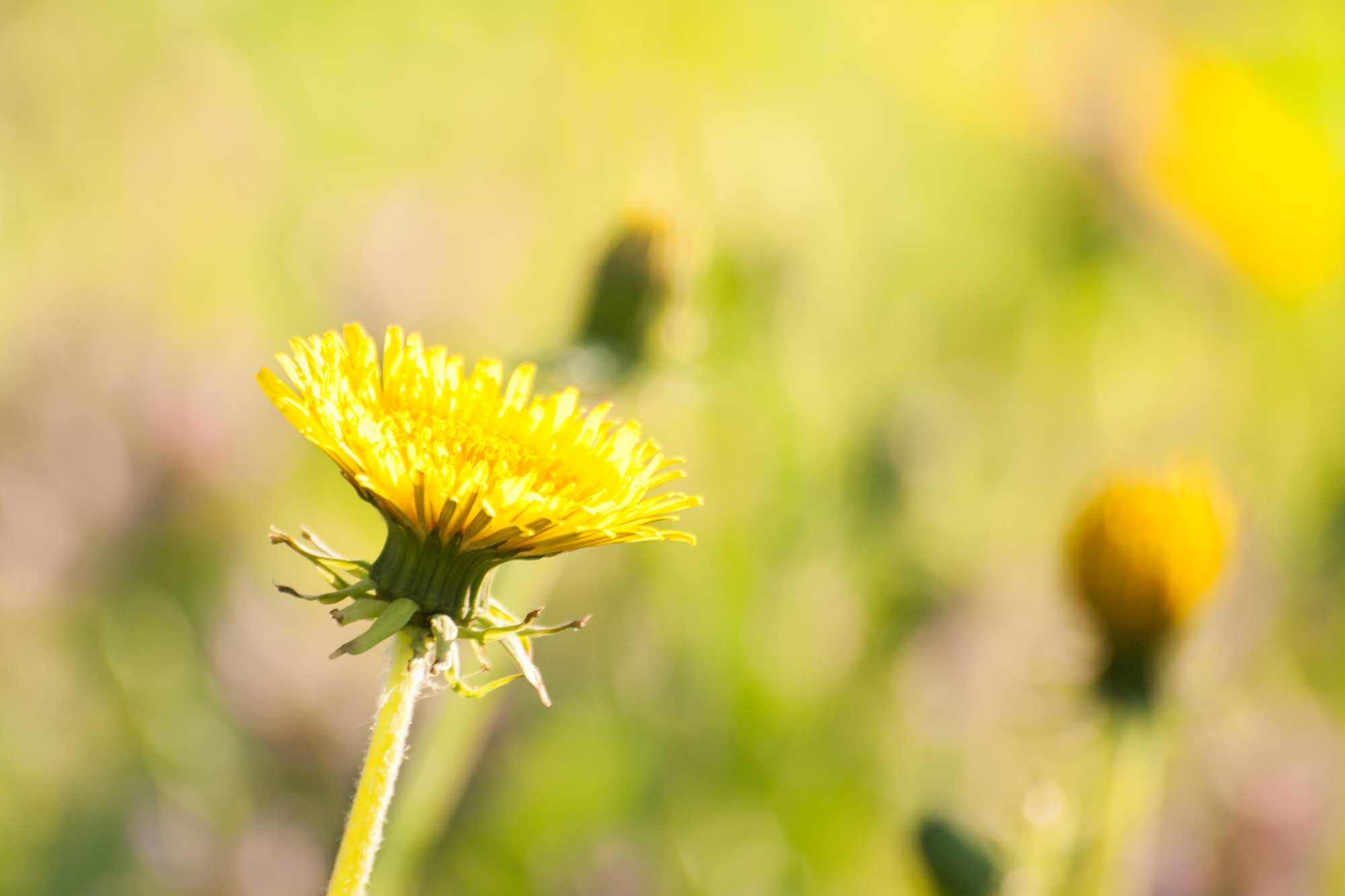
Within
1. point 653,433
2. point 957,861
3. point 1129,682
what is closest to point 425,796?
point 957,861

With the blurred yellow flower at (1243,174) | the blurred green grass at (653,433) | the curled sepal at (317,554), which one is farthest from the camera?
the blurred yellow flower at (1243,174)

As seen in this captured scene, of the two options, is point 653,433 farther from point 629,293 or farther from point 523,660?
point 523,660

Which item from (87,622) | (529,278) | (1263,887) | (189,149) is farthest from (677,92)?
(1263,887)

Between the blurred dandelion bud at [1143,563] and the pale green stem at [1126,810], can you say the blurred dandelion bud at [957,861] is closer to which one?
the pale green stem at [1126,810]

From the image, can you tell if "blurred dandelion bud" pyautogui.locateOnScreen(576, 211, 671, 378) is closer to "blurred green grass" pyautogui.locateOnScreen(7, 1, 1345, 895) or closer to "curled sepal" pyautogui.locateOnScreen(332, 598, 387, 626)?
"blurred green grass" pyautogui.locateOnScreen(7, 1, 1345, 895)

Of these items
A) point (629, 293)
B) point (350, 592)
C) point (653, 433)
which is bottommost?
point (653, 433)

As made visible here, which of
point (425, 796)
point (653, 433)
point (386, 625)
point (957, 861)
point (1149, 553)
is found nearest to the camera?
point (386, 625)

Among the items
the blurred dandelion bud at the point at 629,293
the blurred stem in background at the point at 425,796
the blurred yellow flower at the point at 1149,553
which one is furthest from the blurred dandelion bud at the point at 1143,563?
the blurred stem in background at the point at 425,796

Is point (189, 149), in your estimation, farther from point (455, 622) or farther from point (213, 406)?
point (455, 622)
